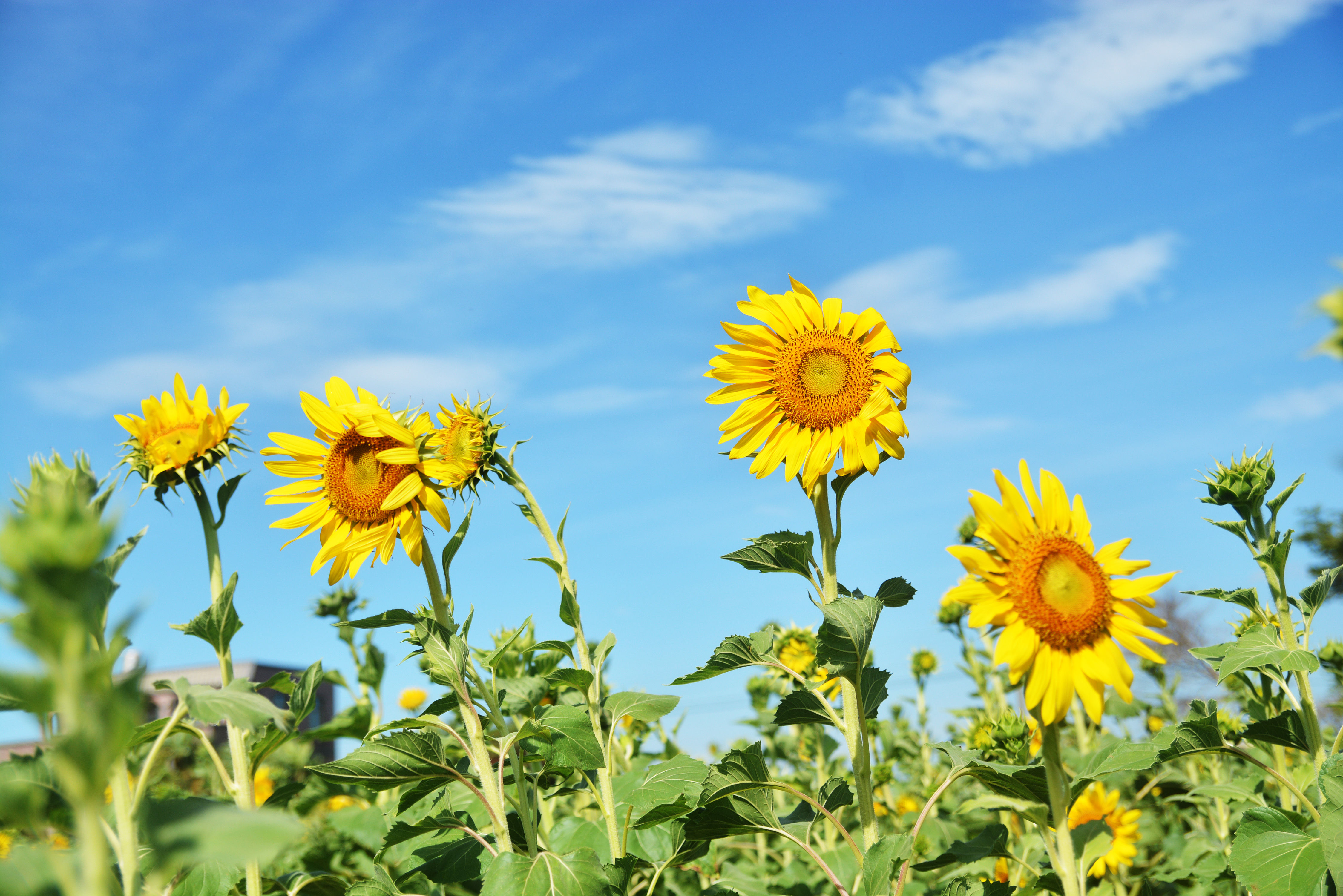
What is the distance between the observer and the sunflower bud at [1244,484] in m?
2.91

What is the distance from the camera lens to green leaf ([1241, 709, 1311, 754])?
2.71 metres

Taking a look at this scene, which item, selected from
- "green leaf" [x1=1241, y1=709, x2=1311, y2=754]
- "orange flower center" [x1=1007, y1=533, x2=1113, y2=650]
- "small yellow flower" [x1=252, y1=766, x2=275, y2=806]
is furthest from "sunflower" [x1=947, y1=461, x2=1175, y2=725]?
"small yellow flower" [x1=252, y1=766, x2=275, y2=806]

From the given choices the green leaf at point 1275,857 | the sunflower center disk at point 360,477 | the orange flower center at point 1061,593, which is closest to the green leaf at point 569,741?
the sunflower center disk at point 360,477

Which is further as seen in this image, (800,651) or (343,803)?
(343,803)

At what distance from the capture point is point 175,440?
289 cm

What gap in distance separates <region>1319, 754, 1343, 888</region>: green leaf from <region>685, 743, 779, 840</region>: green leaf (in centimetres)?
136

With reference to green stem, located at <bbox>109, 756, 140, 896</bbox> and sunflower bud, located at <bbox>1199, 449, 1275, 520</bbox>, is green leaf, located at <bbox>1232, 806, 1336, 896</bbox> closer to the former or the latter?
sunflower bud, located at <bbox>1199, 449, 1275, 520</bbox>

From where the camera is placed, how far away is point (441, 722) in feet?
8.81

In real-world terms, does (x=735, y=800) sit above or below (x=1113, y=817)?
above

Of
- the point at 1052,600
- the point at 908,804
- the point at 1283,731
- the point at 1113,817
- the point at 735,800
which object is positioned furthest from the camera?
the point at 908,804

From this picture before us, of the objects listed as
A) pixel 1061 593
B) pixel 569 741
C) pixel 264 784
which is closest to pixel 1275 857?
pixel 1061 593

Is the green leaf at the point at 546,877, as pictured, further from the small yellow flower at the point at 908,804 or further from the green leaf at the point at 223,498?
the small yellow flower at the point at 908,804

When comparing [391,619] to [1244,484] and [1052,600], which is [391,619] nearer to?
[1052,600]

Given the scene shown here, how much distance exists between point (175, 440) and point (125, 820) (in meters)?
1.63
